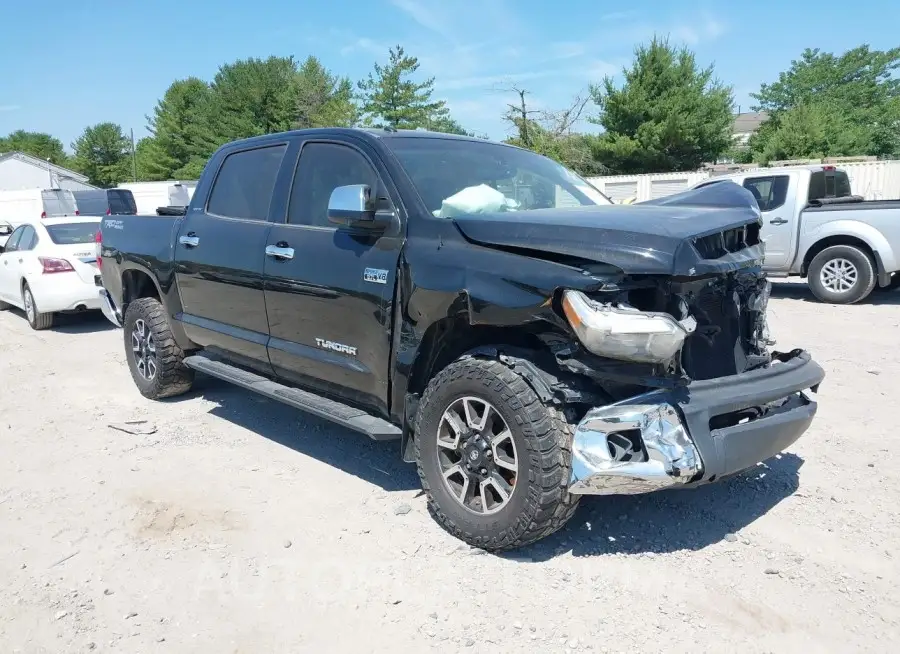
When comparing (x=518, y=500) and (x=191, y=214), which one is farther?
(x=191, y=214)

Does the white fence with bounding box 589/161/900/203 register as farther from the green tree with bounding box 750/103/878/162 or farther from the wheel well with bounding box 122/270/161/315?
the wheel well with bounding box 122/270/161/315

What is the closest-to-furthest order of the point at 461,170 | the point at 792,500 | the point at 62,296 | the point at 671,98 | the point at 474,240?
the point at 474,240 < the point at 792,500 < the point at 461,170 < the point at 62,296 < the point at 671,98

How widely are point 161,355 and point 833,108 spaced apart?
147 ft

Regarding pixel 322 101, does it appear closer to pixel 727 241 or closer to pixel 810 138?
pixel 810 138

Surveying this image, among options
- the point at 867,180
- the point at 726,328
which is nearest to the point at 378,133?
the point at 726,328

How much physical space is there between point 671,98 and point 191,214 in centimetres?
2996

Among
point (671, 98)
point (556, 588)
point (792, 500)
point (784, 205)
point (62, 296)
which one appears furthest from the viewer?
point (671, 98)

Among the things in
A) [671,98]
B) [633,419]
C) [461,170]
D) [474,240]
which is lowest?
[633,419]

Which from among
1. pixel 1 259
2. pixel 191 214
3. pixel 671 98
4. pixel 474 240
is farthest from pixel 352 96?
pixel 474 240

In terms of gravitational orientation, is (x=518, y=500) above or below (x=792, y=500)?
above

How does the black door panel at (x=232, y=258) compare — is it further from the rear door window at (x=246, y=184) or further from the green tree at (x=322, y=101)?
the green tree at (x=322, y=101)

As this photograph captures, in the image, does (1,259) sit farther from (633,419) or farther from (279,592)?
(633,419)

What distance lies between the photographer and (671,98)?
103 feet

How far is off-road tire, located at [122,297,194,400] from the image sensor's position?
19.2ft
